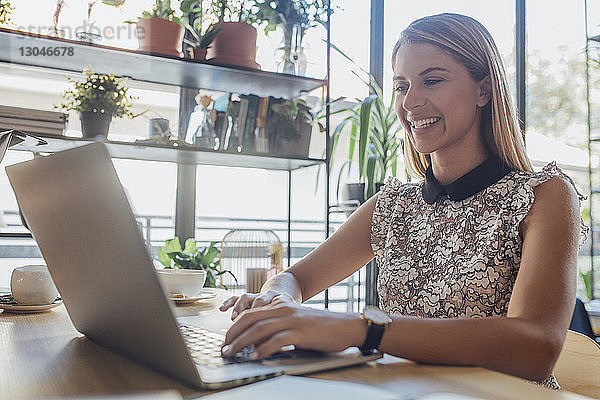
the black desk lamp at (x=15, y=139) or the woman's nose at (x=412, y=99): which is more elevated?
the woman's nose at (x=412, y=99)

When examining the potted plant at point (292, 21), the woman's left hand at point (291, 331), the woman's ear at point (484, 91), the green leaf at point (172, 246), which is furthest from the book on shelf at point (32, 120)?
the woman's left hand at point (291, 331)

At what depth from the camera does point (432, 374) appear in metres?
0.62

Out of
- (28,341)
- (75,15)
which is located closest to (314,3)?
(75,15)

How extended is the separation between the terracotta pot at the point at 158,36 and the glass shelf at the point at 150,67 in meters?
0.03

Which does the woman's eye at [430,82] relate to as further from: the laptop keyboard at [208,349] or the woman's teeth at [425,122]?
the laptop keyboard at [208,349]

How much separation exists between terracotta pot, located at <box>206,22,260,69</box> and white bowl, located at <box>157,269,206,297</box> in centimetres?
129

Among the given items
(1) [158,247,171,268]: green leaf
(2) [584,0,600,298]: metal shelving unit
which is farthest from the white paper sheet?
(2) [584,0,600,298]: metal shelving unit

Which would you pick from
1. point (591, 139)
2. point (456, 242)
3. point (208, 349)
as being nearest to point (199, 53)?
point (456, 242)

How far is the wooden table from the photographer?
0.54 m

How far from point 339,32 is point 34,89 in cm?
168

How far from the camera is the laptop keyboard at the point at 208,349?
0.63m

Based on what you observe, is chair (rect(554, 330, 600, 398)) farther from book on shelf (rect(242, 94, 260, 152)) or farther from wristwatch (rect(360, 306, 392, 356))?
book on shelf (rect(242, 94, 260, 152))

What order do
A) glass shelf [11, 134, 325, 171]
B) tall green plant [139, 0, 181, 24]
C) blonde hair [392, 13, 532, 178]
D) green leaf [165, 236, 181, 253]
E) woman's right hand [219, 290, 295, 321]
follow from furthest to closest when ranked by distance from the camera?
tall green plant [139, 0, 181, 24], glass shelf [11, 134, 325, 171], green leaf [165, 236, 181, 253], blonde hair [392, 13, 532, 178], woman's right hand [219, 290, 295, 321]

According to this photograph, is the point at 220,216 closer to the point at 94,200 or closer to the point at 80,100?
the point at 80,100
